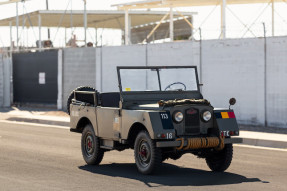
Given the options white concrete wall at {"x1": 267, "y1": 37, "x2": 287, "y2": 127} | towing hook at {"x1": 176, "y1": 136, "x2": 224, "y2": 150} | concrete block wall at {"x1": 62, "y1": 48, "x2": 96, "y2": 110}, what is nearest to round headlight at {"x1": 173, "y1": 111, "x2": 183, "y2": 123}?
towing hook at {"x1": 176, "y1": 136, "x2": 224, "y2": 150}

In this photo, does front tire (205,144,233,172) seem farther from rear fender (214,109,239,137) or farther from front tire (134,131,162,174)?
front tire (134,131,162,174)

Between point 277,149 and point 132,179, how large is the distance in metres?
6.71

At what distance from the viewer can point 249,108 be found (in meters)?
23.3

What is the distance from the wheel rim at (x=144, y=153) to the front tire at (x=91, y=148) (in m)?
1.65

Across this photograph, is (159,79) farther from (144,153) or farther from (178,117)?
(144,153)

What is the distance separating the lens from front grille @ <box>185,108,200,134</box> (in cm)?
1152

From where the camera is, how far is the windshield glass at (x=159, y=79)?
12538mm

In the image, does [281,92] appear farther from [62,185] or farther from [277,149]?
[62,185]

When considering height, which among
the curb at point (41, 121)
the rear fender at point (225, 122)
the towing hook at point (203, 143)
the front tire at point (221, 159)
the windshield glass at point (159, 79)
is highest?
the windshield glass at point (159, 79)

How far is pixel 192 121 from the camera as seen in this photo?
37.9ft

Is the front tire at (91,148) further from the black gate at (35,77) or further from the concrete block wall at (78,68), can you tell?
the black gate at (35,77)

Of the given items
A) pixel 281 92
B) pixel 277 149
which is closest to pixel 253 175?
pixel 277 149

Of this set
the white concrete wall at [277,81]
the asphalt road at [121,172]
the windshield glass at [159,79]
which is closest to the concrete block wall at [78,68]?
the white concrete wall at [277,81]

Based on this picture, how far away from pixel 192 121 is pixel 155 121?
0.84m
